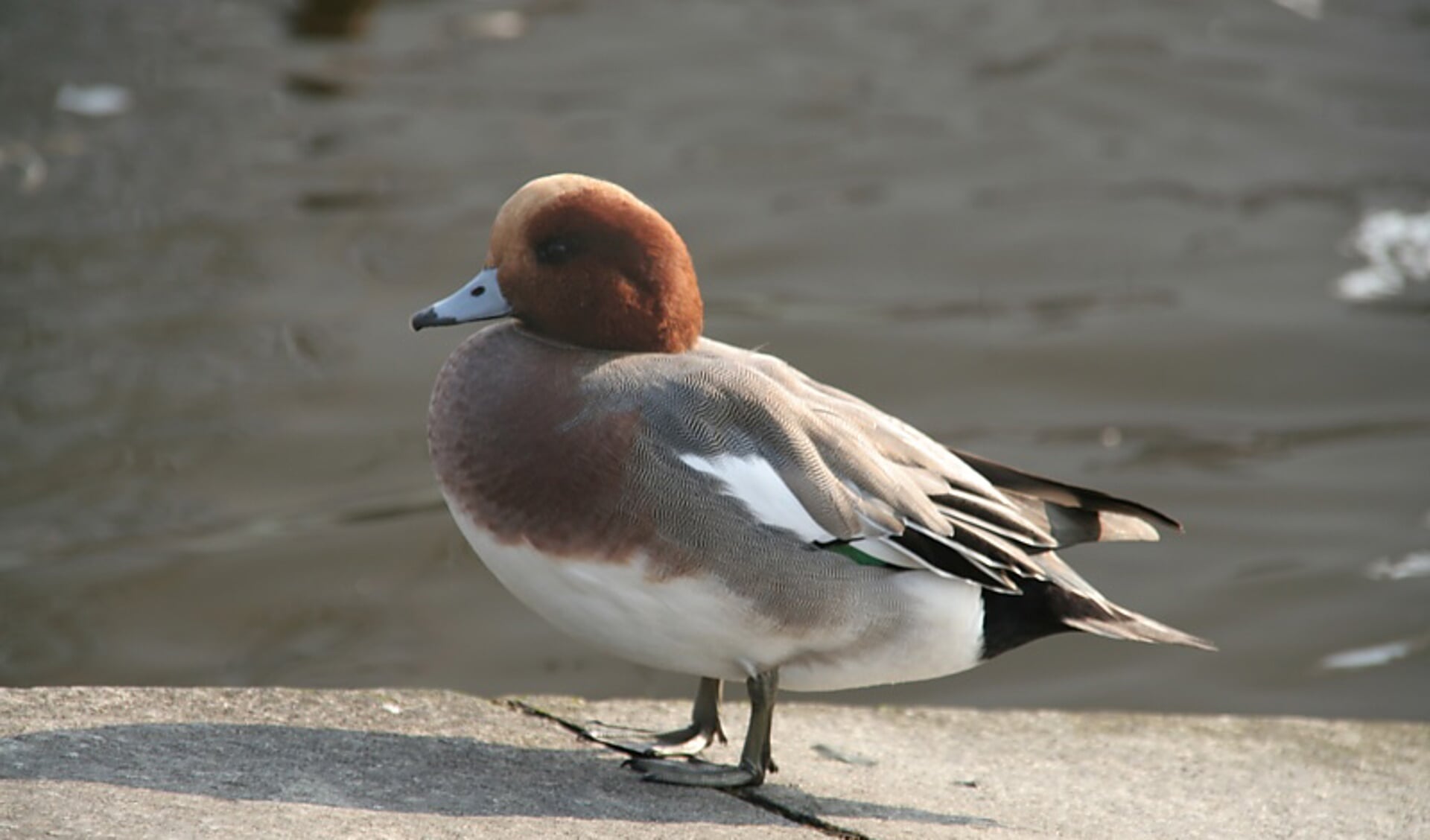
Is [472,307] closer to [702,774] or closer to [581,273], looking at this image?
[581,273]

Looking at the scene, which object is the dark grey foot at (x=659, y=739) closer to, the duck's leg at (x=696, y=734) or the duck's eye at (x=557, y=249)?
the duck's leg at (x=696, y=734)

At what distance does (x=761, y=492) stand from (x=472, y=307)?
606 millimetres

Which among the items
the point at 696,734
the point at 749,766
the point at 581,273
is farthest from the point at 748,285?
the point at 749,766

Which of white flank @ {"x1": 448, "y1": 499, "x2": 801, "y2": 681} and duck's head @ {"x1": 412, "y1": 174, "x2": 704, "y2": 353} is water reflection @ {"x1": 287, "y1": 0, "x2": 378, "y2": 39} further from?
white flank @ {"x1": 448, "y1": 499, "x2": 801, "y2": 681}

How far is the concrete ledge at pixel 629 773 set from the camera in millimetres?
2754

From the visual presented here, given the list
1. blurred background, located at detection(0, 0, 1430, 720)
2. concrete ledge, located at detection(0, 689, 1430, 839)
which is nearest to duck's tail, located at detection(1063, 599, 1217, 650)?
concrete ledge, located at detection(0, 689, 1430, 839)

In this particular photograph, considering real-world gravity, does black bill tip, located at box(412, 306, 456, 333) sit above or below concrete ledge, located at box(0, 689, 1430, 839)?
above

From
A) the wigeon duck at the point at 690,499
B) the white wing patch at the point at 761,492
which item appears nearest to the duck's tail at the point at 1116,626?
the wigeon duck at the point at 690,499

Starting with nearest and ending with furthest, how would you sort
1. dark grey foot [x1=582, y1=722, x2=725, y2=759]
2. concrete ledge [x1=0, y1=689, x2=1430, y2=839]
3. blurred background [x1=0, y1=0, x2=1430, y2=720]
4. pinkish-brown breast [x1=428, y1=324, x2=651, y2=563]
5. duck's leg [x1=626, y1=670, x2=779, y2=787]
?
concrete ledge [x1=0, y1=689, x2=1430, y2=839]
pinkish-brown breast [x1=428, y1=324, x2=651, y2=563]
duck's leg [x1=626, y1=670, x2=779, y2=787]
dark grey foot [x1=582, y1=722, x2=725, y2=759]
blurred background [x1=0, y1=0, x2=1430, y2=720]

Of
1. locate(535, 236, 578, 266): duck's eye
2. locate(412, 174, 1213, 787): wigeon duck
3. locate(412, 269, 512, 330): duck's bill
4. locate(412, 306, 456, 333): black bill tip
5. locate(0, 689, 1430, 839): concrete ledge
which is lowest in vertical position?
locate(0, 689, 1430, 839): concrete ledge

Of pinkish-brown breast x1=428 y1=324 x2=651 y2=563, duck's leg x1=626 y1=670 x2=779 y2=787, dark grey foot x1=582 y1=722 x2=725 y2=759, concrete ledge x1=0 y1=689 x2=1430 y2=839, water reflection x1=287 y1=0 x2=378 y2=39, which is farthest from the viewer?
water reflection x1=287 y1=0 x2=378 y2=39

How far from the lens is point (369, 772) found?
9.77 feet

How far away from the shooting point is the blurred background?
563cm

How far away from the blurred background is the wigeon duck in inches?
88.8
